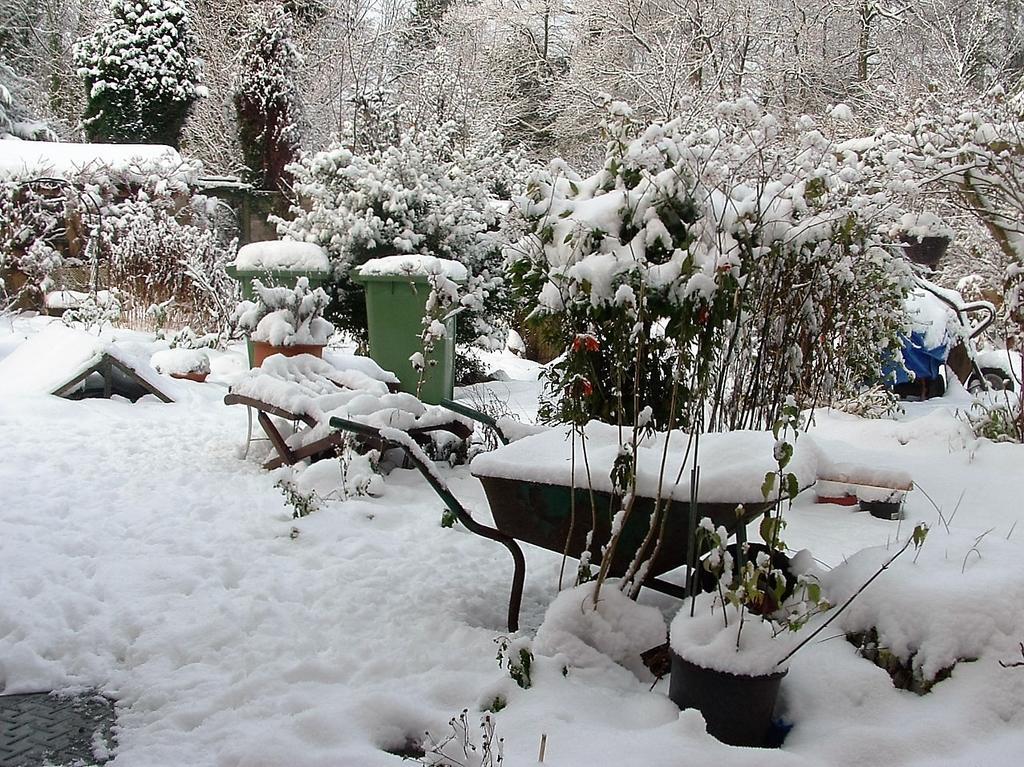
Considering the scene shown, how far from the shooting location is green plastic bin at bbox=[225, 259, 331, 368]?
7137 millimetres

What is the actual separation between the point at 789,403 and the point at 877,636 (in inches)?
28.4

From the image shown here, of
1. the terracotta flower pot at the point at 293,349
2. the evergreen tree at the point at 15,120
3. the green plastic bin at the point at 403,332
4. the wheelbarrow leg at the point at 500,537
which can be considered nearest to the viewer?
the wheelbarrow leg at the point at 500,537

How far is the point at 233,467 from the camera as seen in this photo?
16.0 feet

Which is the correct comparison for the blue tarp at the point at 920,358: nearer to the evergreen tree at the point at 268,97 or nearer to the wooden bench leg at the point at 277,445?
the wooden bench leg at the point at 277,445

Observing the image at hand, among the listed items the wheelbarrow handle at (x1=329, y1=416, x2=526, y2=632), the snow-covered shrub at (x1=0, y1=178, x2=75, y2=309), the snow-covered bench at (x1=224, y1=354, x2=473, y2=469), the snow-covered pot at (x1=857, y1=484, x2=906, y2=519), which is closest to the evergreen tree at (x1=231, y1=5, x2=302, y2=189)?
the snow-covered shrub at (x1=0, y1=178, x2=75, y2=309)

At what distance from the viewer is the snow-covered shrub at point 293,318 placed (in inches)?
232

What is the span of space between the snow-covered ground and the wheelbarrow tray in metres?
0.33

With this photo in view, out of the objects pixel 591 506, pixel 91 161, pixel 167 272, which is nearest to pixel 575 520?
pixel 591 506

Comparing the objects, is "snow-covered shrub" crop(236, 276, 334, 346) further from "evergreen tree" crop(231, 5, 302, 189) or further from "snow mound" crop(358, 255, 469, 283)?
"evergreen tree" crop(231, 5, 302, 189)

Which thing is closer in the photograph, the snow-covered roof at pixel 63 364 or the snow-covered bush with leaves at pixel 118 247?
the snow-covered roof at pixel 63 364

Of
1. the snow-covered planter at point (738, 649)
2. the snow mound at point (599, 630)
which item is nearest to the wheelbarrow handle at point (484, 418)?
the snow mound at point (599, 630)

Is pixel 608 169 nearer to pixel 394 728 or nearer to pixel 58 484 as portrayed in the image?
pixel 394 728

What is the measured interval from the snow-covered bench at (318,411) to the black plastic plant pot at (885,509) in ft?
6.87

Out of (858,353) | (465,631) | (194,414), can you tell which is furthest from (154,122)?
(465,631)
